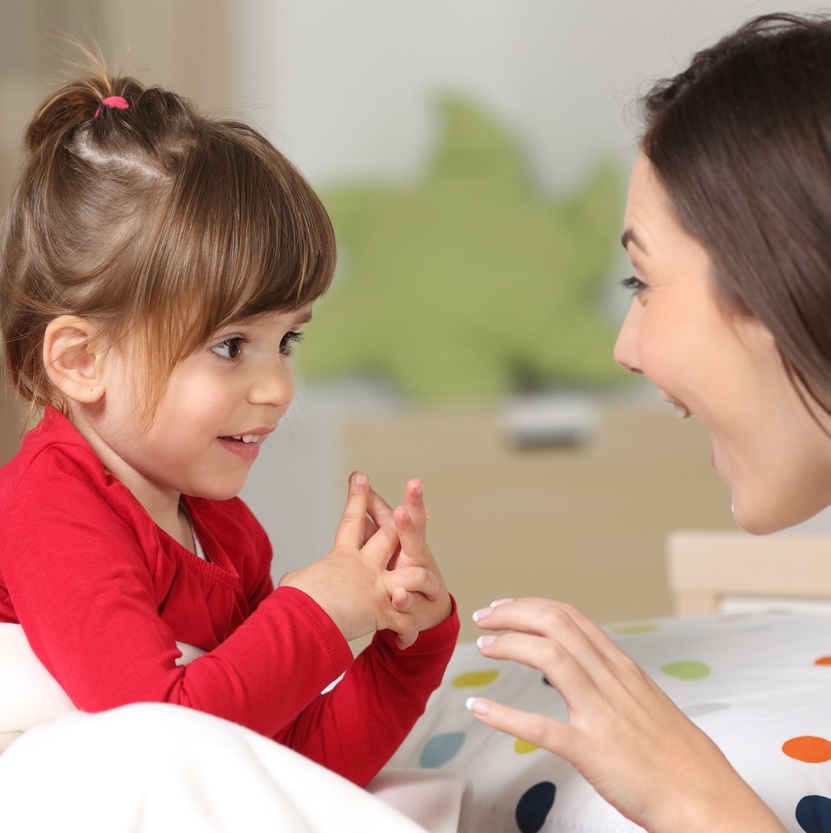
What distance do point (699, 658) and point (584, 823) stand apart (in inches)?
12.1

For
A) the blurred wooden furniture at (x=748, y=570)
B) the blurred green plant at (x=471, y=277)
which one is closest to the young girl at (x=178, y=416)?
the blurred wooden furniture at (x=748, y=570)

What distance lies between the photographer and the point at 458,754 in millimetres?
955

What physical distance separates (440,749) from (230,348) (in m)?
0.41

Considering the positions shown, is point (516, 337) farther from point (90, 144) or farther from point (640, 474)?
point (90, 144)

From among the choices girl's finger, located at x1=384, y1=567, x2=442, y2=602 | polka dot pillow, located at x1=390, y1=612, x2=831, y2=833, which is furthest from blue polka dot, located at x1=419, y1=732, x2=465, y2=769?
girl's finger, located at x1=384, y1=567, x2=442, y2=602

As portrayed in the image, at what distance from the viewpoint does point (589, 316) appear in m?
2.42

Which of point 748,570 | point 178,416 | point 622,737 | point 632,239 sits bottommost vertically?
point 748,570

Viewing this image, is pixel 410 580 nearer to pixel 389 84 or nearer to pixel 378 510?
pixel 378 510

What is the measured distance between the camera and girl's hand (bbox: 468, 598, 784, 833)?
26.0 inches

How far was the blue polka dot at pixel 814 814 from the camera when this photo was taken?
801 mm

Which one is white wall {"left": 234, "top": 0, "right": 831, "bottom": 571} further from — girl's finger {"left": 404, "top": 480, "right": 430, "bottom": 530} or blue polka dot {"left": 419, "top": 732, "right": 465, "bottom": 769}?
girl's finger {"left": 404, "top": 480, "right": 430, "bottom": 530}

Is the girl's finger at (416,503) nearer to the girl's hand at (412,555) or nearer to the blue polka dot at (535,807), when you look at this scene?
the girl's hand at (412,555)

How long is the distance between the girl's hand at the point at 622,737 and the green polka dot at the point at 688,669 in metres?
0.35

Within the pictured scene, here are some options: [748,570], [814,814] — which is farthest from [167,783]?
[748,570]
